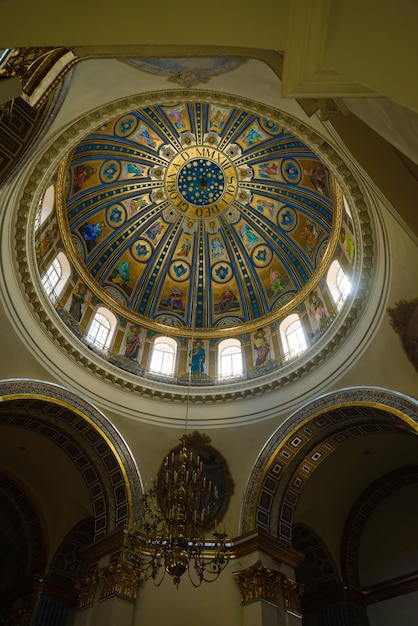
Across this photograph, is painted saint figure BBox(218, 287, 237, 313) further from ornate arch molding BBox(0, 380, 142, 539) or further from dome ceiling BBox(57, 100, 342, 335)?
ornate arch molding BBox(0, 380, 142, 539)

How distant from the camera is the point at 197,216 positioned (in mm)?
20250

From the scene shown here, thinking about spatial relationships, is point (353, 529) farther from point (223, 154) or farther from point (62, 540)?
point (223, 154)

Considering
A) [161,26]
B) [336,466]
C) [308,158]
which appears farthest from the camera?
[308,158]

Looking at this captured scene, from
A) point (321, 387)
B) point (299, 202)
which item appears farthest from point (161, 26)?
point (299, 202)

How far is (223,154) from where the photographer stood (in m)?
18.6

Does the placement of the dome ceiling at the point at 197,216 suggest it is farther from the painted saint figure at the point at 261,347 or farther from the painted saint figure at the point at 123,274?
the painted saint figure at the point at 261,347

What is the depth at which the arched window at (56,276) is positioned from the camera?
49.5 feet

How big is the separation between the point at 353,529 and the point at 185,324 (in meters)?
9.52

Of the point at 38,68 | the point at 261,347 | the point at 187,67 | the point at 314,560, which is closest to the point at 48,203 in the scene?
the point at 187,67

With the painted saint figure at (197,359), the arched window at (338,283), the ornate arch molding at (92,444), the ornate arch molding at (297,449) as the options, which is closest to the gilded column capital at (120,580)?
the ornate arch molding at (92,444)

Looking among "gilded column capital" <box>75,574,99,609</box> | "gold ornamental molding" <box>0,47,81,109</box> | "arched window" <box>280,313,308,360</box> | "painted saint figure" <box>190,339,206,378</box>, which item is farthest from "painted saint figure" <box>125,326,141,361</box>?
"gold ornamental molding" <box>0,47,81,109</box>

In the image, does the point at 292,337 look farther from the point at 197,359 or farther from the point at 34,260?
the point at 34,260

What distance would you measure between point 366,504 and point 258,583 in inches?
231

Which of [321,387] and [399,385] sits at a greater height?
[321,387]
